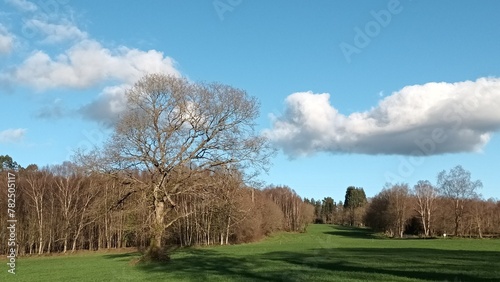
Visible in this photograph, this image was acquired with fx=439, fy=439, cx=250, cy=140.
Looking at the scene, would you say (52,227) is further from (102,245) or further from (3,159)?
(3,159)

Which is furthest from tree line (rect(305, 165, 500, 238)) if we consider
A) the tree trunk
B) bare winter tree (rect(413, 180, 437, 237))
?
the tree trunk

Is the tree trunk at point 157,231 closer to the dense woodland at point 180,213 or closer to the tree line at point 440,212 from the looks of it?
the dense woodland at point 180,213

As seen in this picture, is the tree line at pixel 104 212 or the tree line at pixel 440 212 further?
the tree line at pixel 440 212

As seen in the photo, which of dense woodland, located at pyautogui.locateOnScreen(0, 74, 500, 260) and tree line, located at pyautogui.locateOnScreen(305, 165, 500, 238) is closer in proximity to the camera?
dense woodland, located at pyautogui.locateOnScreen(0, 74, 500, 260)

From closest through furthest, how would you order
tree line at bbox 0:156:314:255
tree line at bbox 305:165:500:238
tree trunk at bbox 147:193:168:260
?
tree trunk at bbox 147:193:168:260, tree line at bbox 0:156:314:255, tree line at bbox 305:165:500:238

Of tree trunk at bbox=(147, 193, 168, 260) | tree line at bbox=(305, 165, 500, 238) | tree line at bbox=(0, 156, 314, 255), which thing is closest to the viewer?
tree trunk at bbox=(147, 193, 168, 260)

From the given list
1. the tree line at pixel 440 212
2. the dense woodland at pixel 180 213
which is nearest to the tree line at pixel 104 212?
the dense woodland at pixel 180 213

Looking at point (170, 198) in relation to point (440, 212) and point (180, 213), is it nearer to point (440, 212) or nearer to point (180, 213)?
point (180, 213)

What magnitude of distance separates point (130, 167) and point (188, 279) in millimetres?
13354

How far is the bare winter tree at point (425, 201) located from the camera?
10097 cm

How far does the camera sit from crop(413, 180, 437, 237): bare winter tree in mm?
100969

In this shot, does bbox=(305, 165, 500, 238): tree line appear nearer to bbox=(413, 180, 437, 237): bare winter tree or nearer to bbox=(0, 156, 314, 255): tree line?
bbox=(413, 180, 437, 237): bare winter tree

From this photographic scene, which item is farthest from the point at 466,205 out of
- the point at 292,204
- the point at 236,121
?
the point at 236,121

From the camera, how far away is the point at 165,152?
31.8 meters
